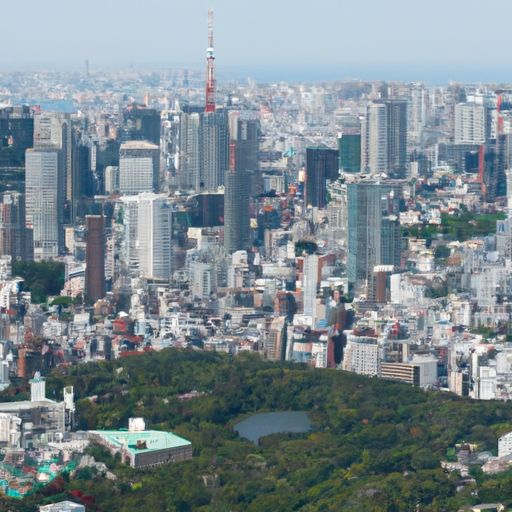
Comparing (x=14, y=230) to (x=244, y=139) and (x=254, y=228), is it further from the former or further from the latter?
(x=244, y=139)

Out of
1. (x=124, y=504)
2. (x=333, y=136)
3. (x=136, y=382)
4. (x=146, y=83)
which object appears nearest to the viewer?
(x=124, y=504)

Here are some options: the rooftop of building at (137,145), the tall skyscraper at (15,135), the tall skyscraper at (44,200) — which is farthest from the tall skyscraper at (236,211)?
the tall skyscraper at (15,135)

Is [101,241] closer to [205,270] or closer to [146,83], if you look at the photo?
[205,270]

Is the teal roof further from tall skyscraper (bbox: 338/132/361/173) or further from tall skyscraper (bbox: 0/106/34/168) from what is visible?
tall skyscraper (bbox: 338/132/361/173)

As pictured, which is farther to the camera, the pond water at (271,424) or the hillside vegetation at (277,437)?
the pond water at (271,424)

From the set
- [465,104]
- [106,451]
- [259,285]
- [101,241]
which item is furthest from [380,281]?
[465,104]

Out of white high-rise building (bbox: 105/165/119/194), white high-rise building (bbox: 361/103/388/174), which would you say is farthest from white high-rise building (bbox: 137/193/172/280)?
white high-rise building (bbox: 361/103/388/174)

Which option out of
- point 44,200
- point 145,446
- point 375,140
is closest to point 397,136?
point 375,140

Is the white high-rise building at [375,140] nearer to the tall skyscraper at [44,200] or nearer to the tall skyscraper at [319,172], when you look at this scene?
the tall skyscraper at [319,172]
